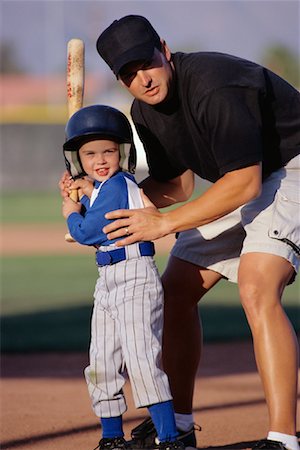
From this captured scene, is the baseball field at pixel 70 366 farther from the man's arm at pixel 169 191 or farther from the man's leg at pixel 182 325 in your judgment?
the man's arm at pixel 169 191

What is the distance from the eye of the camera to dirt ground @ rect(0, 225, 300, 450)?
16.8ft

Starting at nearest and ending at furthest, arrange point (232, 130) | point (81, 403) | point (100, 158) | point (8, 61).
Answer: point (232, 130) < point (100, 158) < point (81, 403) < point (8, 61)

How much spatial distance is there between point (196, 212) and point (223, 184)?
156 mm

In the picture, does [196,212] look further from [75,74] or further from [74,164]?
[75,74]

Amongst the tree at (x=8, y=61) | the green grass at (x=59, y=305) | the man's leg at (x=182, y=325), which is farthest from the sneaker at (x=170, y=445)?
the tree at (x=8, y=61)

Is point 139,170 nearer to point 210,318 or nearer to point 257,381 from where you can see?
point 210,318

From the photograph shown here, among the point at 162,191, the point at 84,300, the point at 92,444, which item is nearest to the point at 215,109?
the point at 162,191

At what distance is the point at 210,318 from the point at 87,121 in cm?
568

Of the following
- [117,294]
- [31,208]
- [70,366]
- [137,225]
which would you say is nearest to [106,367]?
[117,294]

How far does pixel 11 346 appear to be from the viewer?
814 cm

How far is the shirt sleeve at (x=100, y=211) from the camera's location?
162 inches

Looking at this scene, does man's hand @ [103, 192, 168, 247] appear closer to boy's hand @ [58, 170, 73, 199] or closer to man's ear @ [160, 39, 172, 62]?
boy's hand @ [58, 170, 73, 199]

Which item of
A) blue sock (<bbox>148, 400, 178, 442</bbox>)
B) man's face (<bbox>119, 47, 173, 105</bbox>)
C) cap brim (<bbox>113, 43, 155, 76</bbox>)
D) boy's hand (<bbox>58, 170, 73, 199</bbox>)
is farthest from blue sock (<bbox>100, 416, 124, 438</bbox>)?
cap brim (<bbox>113, 43, 155, 76</bbox>)

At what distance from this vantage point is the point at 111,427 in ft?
13.8
